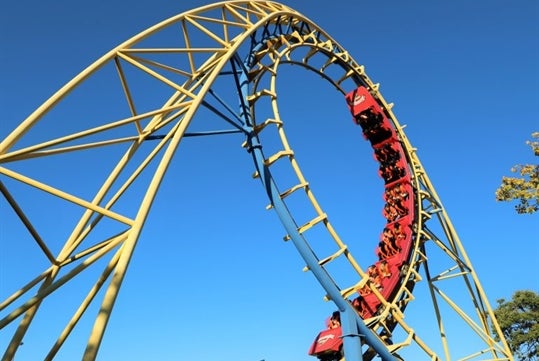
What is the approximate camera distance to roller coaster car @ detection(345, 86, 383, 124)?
616 inches

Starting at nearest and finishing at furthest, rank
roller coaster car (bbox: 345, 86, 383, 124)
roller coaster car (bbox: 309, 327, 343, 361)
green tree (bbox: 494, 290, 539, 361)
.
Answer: roller coaster car (bbox: 309, 327, 343, 361), roller coaster car (bbox: 345, 86, 383, 124), green tree (bbox: 494, 290, 539, 361)

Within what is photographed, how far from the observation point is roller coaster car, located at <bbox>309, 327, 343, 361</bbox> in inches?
432

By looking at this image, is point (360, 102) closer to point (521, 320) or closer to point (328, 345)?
point (328, 345)

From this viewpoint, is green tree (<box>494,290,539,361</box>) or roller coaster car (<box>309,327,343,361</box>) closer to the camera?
roller coaster car (<box>309,327,343,361</box>)

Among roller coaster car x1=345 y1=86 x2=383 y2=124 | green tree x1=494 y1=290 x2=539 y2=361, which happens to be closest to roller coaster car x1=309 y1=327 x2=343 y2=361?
roller coaster car x1=345 y1=86 x2=383 y2=124

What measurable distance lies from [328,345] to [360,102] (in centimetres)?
755

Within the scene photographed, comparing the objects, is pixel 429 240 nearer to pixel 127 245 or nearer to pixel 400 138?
pixel 400 138

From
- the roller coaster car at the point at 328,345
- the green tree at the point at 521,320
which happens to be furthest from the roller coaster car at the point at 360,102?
the green tree at the point at 521,320

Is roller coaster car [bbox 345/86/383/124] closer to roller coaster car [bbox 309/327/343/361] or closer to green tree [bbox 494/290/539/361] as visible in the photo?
roller coaster car [bbox 309/327/343/361]

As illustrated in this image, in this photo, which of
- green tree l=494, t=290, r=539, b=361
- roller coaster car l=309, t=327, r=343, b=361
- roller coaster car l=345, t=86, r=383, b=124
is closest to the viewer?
roller coaster car l=309, t=327, r=343, b=361

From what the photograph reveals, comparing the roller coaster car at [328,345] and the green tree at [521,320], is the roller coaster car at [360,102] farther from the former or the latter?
the green tree at [521,320]

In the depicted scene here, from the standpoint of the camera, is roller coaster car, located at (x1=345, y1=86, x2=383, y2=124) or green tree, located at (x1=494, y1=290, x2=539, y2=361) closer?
roller coaster car, located at (x1=345, y1=86, x2=383, y2=124)

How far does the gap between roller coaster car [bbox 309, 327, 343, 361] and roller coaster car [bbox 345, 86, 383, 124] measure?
690cm

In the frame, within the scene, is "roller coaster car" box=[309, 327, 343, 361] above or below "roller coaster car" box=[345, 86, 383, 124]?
below
